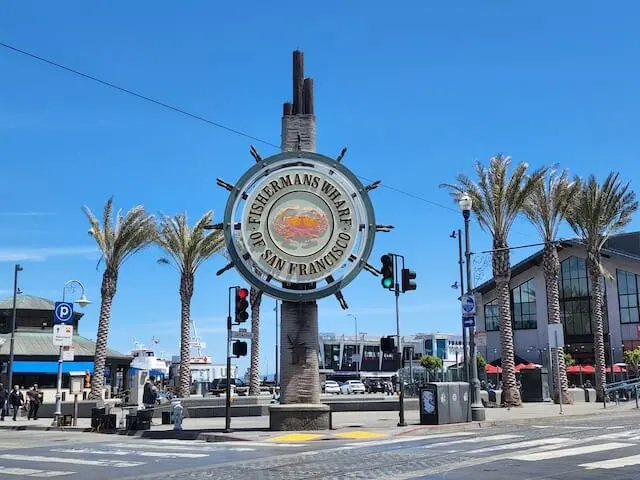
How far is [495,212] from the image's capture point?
37844 millimetres

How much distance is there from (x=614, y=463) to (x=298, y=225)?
1350cm

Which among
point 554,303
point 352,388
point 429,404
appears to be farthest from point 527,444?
point 352,388

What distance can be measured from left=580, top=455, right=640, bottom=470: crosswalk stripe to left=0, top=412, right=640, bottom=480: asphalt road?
0.02 m

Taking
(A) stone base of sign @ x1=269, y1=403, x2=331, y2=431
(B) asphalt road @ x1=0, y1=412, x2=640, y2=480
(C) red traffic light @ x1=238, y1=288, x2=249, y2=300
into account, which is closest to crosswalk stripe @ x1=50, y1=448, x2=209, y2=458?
(B) asphalt road @ x1=0, y1=412, x2=640, y2=480

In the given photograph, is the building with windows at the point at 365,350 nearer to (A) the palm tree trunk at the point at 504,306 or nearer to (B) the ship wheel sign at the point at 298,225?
(A) the palm tree trunk at the point at 504,306

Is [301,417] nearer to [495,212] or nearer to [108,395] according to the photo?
[495,212]

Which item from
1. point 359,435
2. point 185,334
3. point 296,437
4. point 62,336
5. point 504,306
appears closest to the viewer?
point 296,437

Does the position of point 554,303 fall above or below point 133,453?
above

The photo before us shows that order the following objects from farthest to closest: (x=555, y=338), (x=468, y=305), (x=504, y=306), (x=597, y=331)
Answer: (x=597, y=331), (x=504, y=306), (x=555, y=338), (x=468, y=305)

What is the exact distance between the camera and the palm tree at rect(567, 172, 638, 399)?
41375 millimetres

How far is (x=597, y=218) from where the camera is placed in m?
41.7

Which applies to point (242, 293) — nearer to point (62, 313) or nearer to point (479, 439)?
point (479, 439)

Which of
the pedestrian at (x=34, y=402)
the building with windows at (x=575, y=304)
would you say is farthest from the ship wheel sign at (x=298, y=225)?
the building with windows at (x=575, y=304)

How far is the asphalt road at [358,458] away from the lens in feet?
40.9
